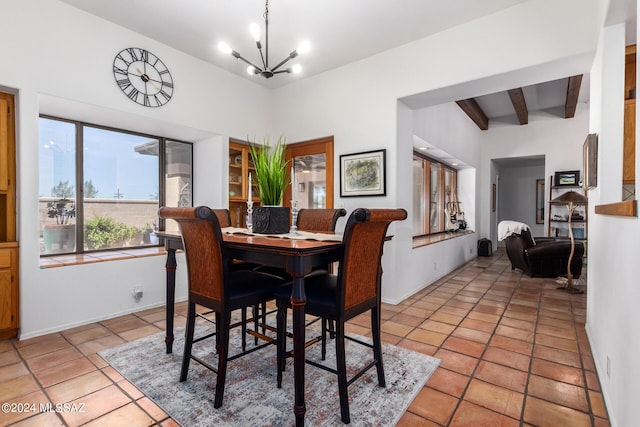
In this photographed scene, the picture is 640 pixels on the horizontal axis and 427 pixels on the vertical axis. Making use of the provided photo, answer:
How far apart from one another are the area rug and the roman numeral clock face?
95.0 inches

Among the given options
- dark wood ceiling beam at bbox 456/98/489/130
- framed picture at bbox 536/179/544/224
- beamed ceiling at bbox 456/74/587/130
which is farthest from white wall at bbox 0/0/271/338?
framed picture at bbox 536/179/544/224

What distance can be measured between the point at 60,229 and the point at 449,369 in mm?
3877

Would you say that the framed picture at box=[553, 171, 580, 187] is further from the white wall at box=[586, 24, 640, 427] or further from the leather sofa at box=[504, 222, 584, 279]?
the white wall at box=[586, 24, 640, 427]

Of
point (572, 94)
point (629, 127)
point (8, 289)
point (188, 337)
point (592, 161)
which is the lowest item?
point (188, 337)

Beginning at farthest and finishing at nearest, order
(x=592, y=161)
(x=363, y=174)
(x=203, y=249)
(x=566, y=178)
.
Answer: (x=566, y=178) → (x=363, y=174) → (x=592, y=161) → (x=203, y=249)

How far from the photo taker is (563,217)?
707cm

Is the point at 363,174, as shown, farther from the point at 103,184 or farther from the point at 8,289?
the point at 8,289

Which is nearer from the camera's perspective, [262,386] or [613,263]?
[613,263]

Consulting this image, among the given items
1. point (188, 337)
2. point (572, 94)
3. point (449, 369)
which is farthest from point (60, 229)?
point (572, 94)

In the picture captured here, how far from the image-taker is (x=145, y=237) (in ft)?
13.3

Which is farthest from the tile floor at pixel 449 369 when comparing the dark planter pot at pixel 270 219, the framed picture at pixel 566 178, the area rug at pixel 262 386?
the framed picture at pixel 566 178

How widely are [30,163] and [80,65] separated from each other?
3.24 feet

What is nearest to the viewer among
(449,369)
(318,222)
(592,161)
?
(449,369)

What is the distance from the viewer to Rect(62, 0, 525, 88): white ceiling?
2832 mm
